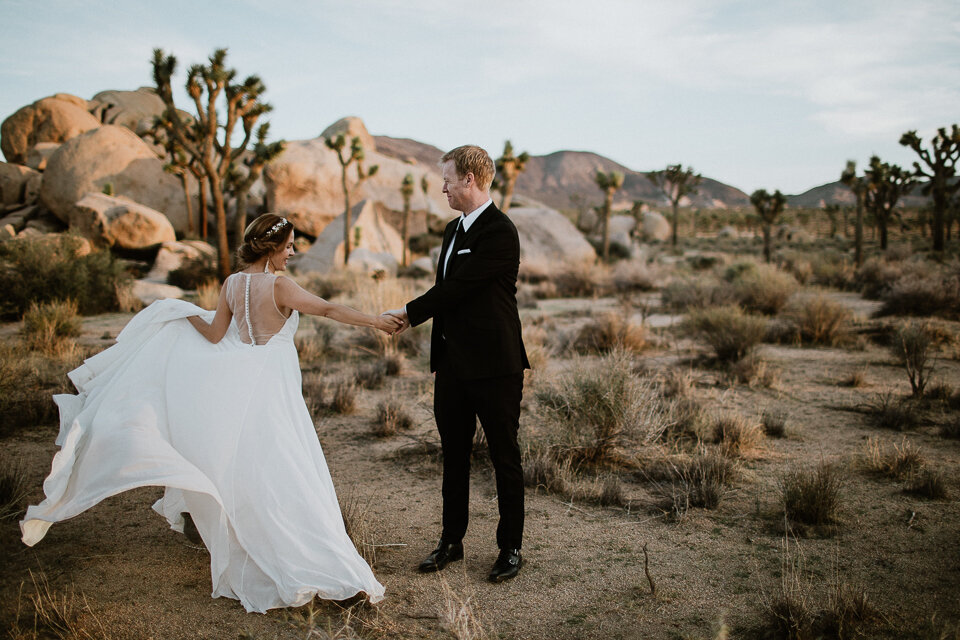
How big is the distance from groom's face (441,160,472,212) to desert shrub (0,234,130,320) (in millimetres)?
10551

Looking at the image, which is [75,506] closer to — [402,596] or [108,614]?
[108,614]

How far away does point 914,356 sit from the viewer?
7.67m

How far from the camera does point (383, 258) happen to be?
83.1ft

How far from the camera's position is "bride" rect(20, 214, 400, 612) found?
9.60ft

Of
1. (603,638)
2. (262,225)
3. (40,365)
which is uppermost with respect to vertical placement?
(262,225)

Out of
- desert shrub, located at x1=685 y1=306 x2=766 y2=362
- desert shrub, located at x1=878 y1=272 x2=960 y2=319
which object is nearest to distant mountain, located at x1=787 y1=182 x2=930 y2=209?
desert shrub, located at x1=878 y1=272 x2=960 y2=319

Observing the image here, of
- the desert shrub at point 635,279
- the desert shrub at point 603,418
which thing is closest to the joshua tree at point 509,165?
the desert shrub at point 635,279

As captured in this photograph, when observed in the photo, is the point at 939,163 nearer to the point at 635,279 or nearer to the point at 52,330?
the point at 635,279

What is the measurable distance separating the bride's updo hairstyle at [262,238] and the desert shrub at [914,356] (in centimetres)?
693

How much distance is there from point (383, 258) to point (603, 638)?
23107mm

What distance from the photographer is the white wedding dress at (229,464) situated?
2.92 metres

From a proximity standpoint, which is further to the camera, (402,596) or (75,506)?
(402,596)

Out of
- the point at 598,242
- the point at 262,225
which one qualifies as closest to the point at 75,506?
the point at 262,225

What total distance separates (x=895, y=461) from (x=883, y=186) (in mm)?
28789
